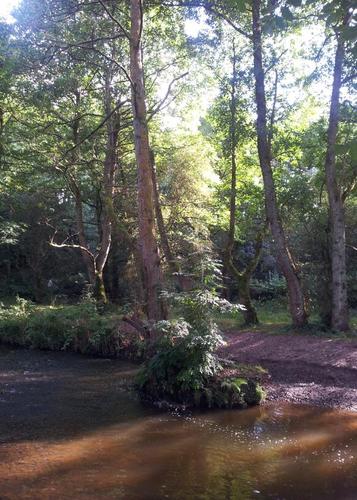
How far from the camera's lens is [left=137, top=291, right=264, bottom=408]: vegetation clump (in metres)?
9.72

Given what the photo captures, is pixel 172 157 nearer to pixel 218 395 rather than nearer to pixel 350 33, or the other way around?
pixel 218 395

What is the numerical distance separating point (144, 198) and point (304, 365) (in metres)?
5.50

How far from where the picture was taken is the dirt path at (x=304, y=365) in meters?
10.3

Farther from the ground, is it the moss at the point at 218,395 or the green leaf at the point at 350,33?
the green leaf at the point at 350,33

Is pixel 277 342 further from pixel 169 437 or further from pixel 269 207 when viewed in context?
pixel 169 437

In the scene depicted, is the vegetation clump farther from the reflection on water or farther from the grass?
the grass

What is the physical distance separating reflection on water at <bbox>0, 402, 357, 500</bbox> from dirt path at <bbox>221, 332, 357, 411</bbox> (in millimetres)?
1134

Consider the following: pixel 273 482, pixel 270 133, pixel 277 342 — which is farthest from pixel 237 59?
pixel 273 482

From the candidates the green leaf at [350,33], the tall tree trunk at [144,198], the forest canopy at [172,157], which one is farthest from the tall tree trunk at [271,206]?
the green leaf at [350,33]

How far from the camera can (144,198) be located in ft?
39.8

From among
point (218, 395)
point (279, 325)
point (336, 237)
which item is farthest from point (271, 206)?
point (218, 395)

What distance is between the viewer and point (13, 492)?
5.92 metres

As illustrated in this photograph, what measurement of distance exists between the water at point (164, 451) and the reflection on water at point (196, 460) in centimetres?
1

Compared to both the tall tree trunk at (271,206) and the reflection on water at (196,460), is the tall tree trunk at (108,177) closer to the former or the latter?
Answer: the tall tree trunk at (271,206)
